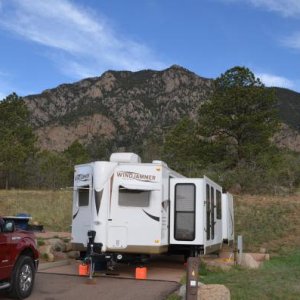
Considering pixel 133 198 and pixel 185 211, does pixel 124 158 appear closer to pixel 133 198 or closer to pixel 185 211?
pixel 133 198

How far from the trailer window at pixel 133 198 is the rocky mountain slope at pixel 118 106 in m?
73.7

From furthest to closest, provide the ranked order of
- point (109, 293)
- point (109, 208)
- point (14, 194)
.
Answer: point (14, 194) < point (109, 208) < point (109, 293)

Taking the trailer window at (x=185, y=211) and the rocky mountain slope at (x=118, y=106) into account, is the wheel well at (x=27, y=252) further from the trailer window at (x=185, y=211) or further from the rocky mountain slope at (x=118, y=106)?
the rocky mountain slope at (x=118, y=106)

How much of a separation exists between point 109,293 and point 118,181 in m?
3.05

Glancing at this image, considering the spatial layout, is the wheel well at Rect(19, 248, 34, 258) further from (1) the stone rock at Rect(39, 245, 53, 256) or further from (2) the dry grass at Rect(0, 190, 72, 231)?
(2) the dry grass at Rect(0, 190, 72, 231)

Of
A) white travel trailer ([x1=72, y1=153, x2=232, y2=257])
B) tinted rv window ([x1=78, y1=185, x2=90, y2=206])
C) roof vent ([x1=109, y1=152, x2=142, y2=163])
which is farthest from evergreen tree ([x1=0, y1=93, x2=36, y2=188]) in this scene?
roof vent ([x1=109, y1=152, x2=142, y2=163])

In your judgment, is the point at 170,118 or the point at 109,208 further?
the point at 170,118

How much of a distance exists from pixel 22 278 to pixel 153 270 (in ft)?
17.9

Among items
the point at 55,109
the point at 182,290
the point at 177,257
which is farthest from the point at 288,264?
the point at 55,109

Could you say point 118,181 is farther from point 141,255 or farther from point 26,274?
point 26,274

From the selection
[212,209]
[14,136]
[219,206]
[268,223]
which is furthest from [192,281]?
[14,136]

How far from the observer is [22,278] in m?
9.10

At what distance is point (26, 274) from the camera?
9.27 meters

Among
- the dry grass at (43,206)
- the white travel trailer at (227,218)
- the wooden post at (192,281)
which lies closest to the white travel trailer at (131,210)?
the wooden post at (192,281)
